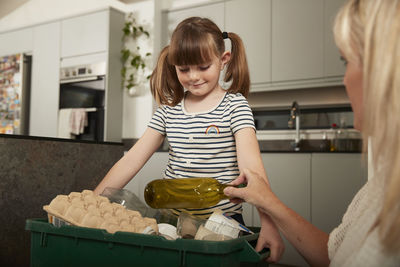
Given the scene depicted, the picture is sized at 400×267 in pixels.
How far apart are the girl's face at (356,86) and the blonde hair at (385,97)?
69 millimetres

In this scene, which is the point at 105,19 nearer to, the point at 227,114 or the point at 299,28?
the point at 299,28

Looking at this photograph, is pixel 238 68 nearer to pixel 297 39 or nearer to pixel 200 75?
pixel 200 75

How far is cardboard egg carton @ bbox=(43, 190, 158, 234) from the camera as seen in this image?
0.77 m

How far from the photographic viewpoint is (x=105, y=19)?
452cm

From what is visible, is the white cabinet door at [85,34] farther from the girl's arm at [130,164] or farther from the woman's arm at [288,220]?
the woman's arm at [288,220]

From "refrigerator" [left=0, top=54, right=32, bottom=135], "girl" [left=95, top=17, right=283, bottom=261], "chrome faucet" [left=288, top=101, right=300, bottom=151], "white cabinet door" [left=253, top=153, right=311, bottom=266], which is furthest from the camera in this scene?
"refrigerator" [left=0, top=54, right=32, bottom=135]

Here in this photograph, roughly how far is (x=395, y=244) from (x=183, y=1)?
434 centimetres

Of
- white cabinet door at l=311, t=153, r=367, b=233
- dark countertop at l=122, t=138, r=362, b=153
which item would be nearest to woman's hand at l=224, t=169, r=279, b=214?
white cabinet door at l=311, t=153, r=367, b=233

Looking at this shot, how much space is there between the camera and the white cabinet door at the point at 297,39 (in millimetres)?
3566

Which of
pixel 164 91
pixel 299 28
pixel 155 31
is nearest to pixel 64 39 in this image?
pixel 155 31

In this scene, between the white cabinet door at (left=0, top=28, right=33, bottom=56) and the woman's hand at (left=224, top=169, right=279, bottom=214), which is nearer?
the woman's hand at (left=224, top=169, right=279, bottom=214)

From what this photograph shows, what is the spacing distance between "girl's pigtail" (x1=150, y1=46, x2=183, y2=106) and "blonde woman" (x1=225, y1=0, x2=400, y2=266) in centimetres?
79

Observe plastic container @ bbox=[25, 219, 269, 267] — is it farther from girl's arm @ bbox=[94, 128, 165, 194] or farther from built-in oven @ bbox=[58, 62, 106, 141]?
built-in oven @ bbox=[58, 62, 106, 141]

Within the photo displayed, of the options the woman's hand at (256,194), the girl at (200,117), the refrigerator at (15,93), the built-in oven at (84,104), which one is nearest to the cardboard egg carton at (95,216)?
the woman's hand at (256,194)
